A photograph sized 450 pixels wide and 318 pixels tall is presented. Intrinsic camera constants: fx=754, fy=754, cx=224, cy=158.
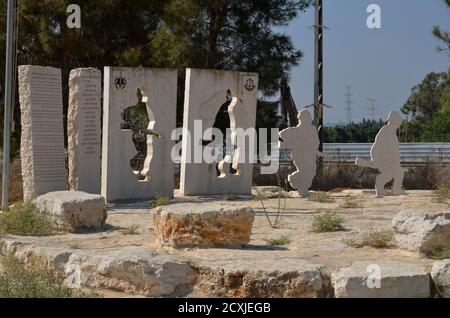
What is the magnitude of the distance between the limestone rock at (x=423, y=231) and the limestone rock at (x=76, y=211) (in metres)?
4.12

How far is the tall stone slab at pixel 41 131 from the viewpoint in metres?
13.4

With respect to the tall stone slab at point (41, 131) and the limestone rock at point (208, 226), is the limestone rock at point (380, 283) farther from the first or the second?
the tall stone slab at point (41, 131)

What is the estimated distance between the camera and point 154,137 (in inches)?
594

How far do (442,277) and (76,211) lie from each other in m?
5.11

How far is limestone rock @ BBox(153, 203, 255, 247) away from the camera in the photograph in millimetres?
7781

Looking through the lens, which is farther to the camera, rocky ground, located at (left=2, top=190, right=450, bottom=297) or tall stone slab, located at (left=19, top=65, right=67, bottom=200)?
tall stone slab, located at (left=19, top=65, right=67, bottom=200)

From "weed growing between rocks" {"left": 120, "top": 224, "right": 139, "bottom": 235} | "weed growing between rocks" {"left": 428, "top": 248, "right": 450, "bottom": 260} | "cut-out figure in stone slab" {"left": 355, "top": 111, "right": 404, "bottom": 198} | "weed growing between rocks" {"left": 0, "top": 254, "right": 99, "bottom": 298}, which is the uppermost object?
"cut-out figure in stone slab" {"left": 355, "top": 111, "right": 404, "bottom": 198}

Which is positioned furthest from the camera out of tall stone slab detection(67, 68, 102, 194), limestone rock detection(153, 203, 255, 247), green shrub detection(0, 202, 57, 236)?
tall stone slab detection(67, 68, 102, 194)

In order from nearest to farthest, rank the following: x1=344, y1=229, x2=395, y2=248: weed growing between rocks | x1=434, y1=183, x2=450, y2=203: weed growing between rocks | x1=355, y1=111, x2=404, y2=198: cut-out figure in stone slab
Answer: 1. x1=344, y1=229, x2=395, y2=248: weed growing between rocks
2. x1=434, y1=183, x2=450, y2=203: weed growing between rocks
3. x1=355, y1=111, x2=404, y2=198: cut-out figure in stone slab

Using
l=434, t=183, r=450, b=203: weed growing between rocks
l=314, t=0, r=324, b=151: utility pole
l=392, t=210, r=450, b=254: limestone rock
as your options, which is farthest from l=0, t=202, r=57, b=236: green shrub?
l=314, t=0, r=324, b=151: utility pole

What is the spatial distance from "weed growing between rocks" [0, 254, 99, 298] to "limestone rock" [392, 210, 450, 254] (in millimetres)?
3183

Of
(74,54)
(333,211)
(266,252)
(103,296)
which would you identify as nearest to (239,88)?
(333,211)

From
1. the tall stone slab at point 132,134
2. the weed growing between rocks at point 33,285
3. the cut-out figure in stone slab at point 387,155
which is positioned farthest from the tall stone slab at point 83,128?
the weed growing between rocks at point 33,285

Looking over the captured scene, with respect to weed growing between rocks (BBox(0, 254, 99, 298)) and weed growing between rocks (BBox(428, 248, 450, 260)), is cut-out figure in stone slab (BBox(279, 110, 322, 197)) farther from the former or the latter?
weed growing between rocks (BBox(0, 254, 99, 298))
